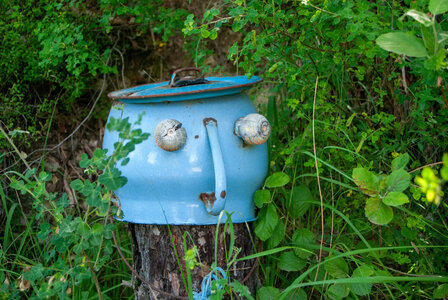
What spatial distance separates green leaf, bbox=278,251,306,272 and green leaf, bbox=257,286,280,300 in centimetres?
11

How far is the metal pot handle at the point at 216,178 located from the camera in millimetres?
1488

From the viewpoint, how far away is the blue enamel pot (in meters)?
1.53

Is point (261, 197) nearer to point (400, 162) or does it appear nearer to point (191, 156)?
point (191, 156)

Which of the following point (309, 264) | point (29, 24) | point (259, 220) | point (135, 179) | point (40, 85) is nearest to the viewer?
point (135, 179)

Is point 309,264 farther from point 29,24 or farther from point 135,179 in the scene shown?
point 29,24

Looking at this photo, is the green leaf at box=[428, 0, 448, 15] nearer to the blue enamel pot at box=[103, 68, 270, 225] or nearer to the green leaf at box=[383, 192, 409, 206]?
the green leaf at box=[383, 192, 409, 206]

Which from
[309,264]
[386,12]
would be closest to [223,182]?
[309,264]

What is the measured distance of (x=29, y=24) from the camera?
7.75 feet

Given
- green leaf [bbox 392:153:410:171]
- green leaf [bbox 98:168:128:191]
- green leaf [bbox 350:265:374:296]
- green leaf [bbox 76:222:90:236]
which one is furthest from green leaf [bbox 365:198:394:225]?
green leaf [bbox 76:222:90:236]

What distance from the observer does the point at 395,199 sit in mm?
1298

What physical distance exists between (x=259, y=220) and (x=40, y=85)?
1.59 meters

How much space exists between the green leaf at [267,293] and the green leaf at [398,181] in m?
0.58

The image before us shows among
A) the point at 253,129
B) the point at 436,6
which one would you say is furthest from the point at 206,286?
the point at 436,6

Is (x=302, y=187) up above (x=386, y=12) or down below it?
below
